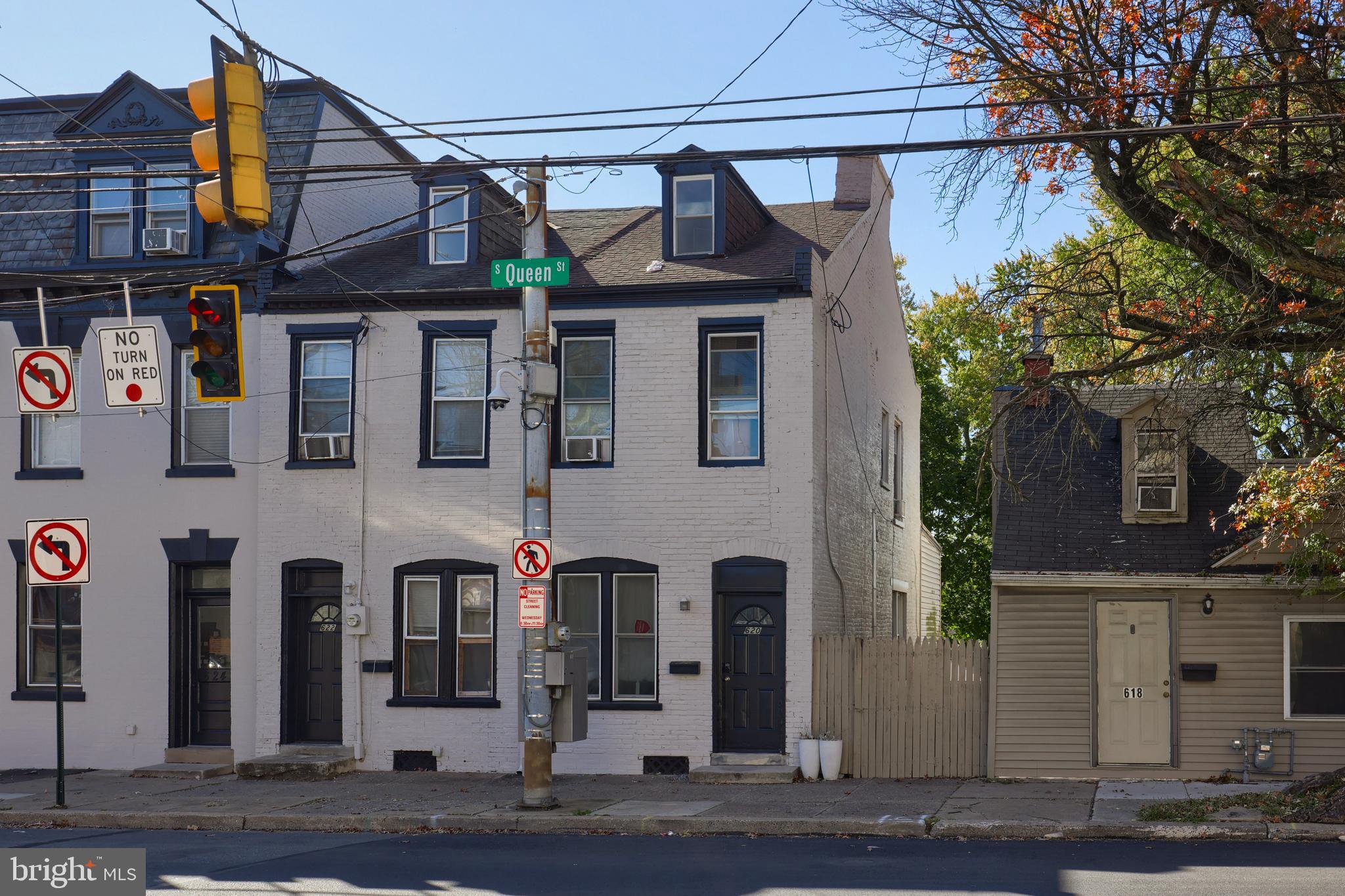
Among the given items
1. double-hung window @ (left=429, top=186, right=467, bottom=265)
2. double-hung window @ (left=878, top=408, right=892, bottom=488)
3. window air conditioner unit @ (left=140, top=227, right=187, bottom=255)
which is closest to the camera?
window air conditioner unit @ (left=140, top=227, right=187, bottom=255)

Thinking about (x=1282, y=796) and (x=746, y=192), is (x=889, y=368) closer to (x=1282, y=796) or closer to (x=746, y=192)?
(x=746, y=192)

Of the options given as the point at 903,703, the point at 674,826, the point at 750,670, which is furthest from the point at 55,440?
the point at 903,703

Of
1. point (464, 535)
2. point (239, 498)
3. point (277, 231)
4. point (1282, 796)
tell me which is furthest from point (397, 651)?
point (1282, 796)

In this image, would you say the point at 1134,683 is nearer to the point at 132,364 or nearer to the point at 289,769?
the point at 289,769

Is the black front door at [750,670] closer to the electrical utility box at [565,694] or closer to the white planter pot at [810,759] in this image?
the white planter pot at [810,759]

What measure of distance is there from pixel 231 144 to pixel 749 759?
11111 millimetres

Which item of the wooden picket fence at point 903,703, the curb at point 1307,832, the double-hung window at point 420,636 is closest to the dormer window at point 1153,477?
the wooden picket fence at point 903,703

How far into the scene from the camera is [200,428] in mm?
20203

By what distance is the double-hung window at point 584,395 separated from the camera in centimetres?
1908

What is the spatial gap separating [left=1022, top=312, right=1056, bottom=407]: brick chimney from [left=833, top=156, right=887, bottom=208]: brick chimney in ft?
15.0

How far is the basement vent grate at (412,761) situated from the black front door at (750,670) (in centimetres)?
409

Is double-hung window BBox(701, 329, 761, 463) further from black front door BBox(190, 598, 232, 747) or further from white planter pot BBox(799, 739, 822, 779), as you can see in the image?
black front door BBox(190, 598, 232, 747)

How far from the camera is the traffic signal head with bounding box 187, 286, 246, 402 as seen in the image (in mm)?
12562

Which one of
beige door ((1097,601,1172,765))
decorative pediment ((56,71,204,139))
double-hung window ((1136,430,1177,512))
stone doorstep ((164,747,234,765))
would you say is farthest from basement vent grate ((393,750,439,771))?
double-hung window ((1136,430,1177,512))
